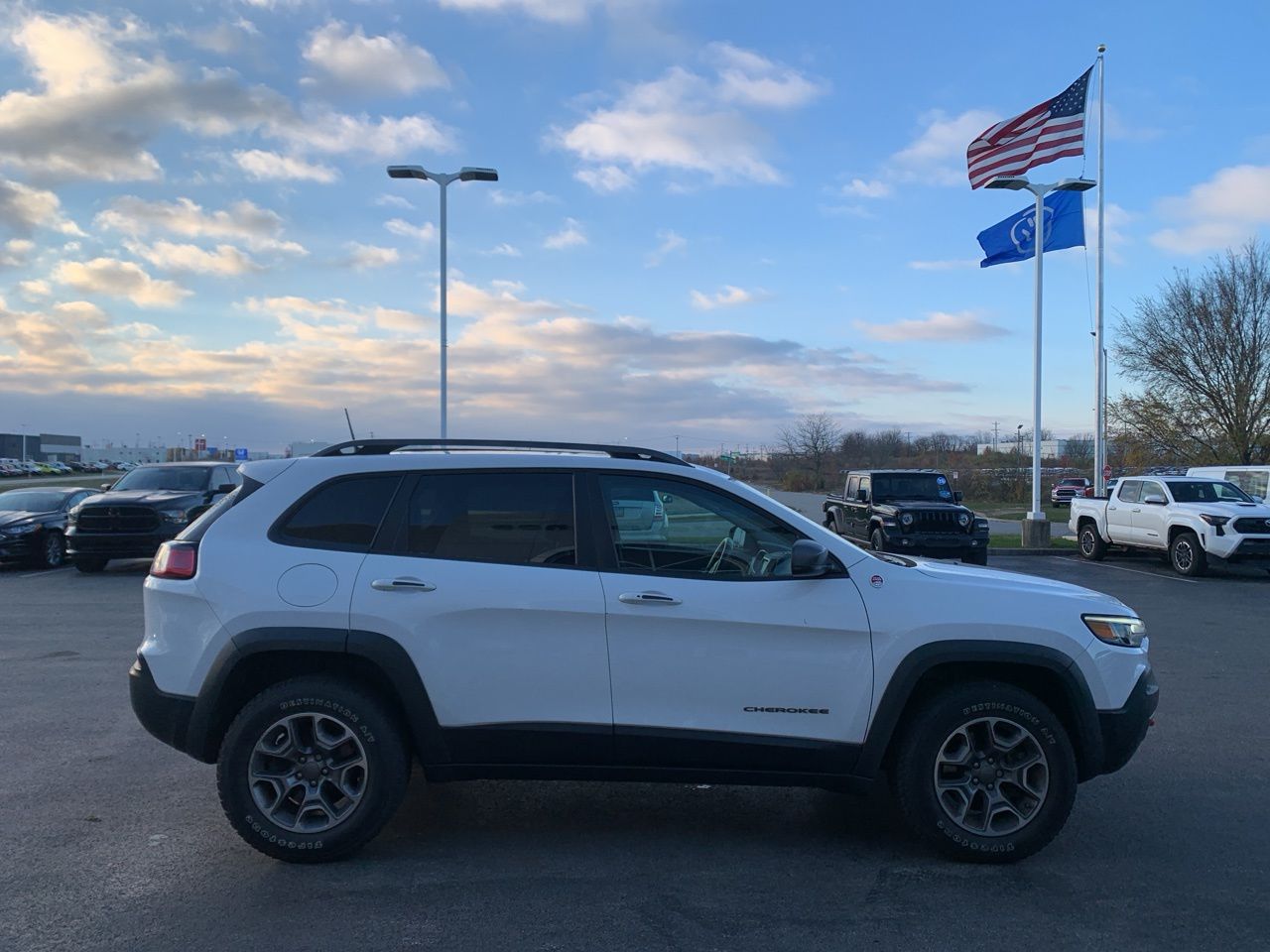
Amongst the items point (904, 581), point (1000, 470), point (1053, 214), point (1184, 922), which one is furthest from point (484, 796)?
point (1000, 470)

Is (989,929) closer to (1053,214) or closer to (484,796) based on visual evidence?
(484,796)

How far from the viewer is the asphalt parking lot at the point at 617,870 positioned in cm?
371

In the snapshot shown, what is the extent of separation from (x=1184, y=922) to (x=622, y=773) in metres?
2.31

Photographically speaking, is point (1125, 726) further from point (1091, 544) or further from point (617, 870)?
point (1091, 544)

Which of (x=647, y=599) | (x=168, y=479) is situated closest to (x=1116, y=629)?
Answer: (x=647, y=599)

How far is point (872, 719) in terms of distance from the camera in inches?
169

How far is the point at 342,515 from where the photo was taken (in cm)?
454

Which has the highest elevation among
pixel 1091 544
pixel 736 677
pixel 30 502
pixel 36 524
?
pixel 30 502

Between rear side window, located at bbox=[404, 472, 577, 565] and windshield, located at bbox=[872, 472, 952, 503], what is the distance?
48.8 ft

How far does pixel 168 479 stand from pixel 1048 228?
19934 millimetres

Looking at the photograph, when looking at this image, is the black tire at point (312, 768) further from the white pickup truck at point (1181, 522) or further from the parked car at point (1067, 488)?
the parked car at point (1067, 488)

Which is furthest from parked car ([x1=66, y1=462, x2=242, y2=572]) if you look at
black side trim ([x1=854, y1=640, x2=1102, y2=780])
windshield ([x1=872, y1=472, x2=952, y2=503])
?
black side trim ([x1=854, y1=640, x2=1102, y2=780])

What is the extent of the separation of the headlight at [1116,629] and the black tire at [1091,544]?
57.0ft

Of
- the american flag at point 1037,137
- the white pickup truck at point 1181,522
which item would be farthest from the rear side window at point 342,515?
the american flag at point 1037,137
